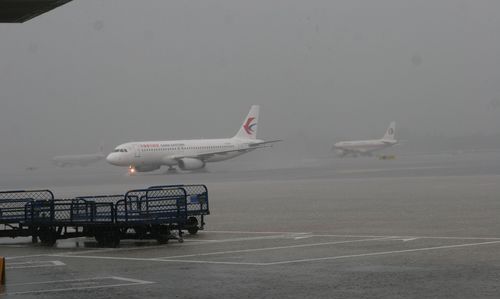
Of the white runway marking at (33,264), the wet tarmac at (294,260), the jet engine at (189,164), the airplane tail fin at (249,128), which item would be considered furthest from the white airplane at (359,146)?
the white runway marking at (33,264)

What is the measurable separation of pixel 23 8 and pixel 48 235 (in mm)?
9180

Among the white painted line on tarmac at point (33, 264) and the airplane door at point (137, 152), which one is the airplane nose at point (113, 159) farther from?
the white painted line on tarmac at point (33, 264)

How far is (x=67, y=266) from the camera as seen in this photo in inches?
725

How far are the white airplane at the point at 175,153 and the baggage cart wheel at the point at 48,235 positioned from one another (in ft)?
192

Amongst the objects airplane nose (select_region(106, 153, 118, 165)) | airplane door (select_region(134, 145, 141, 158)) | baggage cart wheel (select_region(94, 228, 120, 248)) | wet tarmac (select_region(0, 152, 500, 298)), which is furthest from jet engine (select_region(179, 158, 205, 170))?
baggage cart wheel (select_region(94, 228, 120, 248))

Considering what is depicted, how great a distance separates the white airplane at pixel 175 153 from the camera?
83062 millimetres

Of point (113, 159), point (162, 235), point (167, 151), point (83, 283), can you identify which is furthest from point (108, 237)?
point (167, 151)

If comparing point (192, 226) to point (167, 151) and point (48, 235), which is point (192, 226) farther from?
point (167, 151)

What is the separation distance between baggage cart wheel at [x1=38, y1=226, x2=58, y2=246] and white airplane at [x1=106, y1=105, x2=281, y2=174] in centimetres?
5845

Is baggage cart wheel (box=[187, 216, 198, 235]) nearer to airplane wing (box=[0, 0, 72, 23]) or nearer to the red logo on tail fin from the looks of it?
airplane wing (box=[0, 0, 72, 23])

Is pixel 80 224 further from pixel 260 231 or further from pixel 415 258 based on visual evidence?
pixel 415 258

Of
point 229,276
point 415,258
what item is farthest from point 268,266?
point 415,258

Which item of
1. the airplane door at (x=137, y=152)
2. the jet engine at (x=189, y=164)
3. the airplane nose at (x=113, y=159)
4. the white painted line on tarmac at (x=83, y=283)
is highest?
the airplane door at (x=137, y=152)

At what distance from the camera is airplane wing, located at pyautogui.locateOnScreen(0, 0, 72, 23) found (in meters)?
15.4
